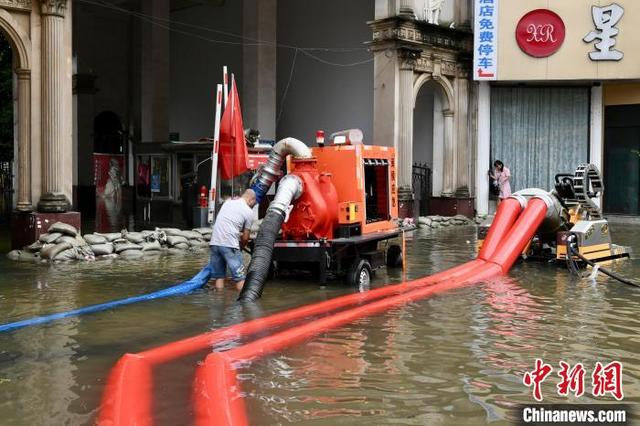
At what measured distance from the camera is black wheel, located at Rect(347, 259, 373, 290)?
38.8 feet

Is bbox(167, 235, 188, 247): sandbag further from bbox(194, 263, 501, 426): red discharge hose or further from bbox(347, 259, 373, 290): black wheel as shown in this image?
bbox(194, 263, 501, 426): red discharge hose

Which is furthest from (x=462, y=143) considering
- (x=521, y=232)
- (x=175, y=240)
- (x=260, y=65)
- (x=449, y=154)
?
(x=175, y=240)

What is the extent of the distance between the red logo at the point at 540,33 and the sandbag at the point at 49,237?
16.9 metres

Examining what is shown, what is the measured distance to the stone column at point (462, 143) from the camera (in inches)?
1025

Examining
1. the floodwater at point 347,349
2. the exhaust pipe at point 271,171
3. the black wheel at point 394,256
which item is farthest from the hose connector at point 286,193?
the black wheel at point 394,256

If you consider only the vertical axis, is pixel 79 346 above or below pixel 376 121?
below

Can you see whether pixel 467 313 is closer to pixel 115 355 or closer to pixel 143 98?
pixel 115 355

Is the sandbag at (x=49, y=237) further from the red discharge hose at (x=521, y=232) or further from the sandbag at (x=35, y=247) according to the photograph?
the red discharge hose at (x=521, y=232)

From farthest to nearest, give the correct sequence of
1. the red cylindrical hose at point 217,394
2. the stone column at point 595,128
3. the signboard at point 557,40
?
the stone column at point 595,128
the signboard at point 557,40
the red cylindrical hose at point 217,394

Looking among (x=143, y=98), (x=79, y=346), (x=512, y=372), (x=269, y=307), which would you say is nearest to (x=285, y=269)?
(x=269, y=307)

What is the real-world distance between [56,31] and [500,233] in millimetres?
10108

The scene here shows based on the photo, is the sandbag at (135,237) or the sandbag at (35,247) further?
the sandbag at (135,237)

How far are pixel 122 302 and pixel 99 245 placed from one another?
5.48 m

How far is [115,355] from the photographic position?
24.5 feet
